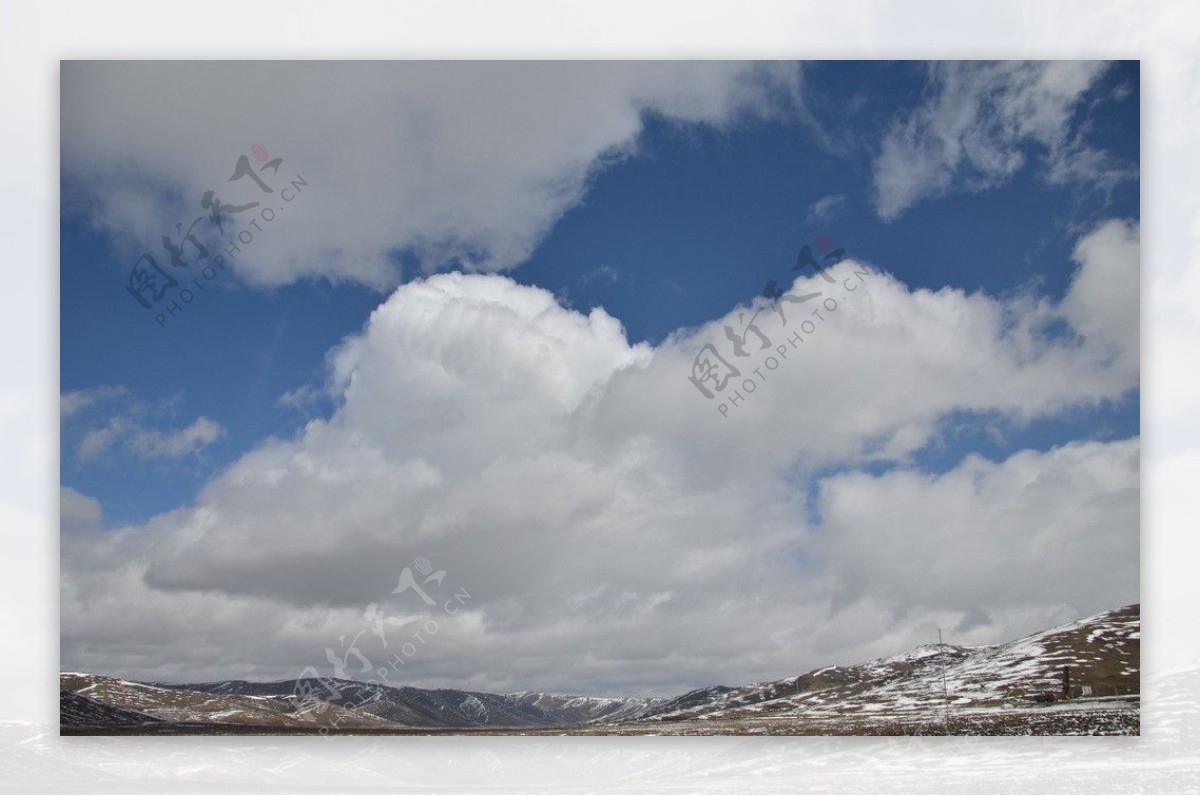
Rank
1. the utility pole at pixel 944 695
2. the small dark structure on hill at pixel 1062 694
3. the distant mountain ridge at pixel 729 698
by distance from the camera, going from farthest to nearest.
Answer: the utility pole at pixel 944 695 → the distant mountain ridge at pixel 729 698 → the small dark structure on hill at pixel 1062 694

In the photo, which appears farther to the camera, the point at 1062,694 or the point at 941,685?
the point at 941,685

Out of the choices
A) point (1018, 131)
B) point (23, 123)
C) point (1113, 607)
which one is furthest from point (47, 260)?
point (1113, 607)

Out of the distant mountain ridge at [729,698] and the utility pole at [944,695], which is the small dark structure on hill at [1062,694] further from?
the utility pole at [944,695]

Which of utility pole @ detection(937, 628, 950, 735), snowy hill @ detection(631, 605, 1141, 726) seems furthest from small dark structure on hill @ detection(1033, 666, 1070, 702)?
utility pole @ detection(937, 628, 950, 735)

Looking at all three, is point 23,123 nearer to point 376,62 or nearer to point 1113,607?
point 376,62

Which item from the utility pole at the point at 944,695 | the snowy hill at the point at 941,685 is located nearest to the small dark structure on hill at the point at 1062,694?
the snowy hill at the point at 941,685

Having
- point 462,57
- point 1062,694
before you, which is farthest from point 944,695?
point 462,57

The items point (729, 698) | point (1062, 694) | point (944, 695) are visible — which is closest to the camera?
point (1062, 694)

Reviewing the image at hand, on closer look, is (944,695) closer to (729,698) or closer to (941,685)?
(941,685)
